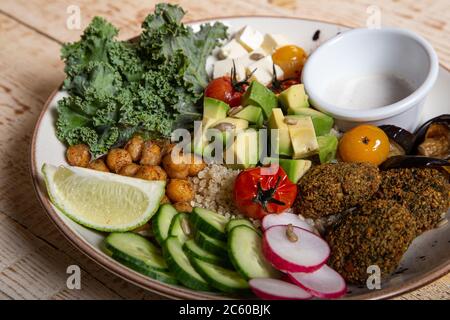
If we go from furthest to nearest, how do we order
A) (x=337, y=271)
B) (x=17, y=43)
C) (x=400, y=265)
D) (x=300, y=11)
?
(x=300, y=11)
(x=17, y=43)
(x=400, y=265)
(x=337, y=271)

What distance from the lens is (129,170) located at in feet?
8.19

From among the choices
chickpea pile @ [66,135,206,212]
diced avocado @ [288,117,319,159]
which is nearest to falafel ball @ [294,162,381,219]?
diced avocado @ [288,117,319,159]

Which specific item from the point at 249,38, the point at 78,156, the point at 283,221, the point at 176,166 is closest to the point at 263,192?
the point at 283,221

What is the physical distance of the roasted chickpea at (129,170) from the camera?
8.17 feet

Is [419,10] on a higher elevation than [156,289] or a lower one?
higher

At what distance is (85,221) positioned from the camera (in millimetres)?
2238

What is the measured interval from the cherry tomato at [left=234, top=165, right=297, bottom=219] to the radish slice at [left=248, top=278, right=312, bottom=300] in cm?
37

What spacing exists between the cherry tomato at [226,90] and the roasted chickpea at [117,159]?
0.49 metres

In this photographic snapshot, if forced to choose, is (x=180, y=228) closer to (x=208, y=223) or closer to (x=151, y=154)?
(x=208, y=223)

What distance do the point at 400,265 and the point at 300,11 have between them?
2.15 m

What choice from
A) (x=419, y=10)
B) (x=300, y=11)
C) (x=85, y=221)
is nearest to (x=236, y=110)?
(x=85, y=221)

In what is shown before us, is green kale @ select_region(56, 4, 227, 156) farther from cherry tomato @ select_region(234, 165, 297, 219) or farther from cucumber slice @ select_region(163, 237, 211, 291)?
cucumber slice @ select_region(163, 237, 211, 291)

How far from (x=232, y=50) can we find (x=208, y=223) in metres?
1.20
